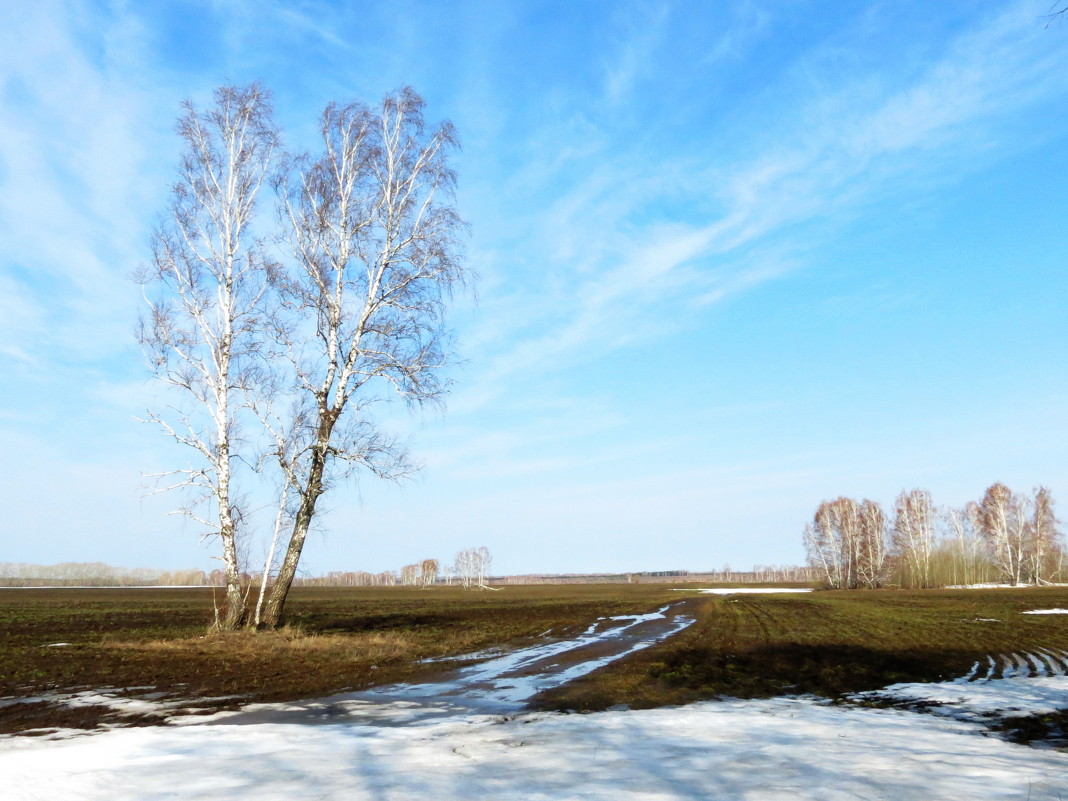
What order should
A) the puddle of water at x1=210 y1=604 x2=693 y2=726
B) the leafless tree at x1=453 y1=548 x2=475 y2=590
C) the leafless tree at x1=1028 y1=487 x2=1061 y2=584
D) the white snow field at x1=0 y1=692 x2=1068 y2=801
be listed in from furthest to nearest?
the leafless tree at x1=453 y1=548 x2=475 y2=590
the leafless tree at x1=1028 y1=487 x2=1061 y2=584
the puddle of water at x1=210 y1=604 x2=693 y2=726
the white snow field at x1=0 y1=692 x2=1068 y2=801

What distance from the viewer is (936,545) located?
88.4 meters

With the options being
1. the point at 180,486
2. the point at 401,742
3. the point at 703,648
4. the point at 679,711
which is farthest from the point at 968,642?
the point at 180,486

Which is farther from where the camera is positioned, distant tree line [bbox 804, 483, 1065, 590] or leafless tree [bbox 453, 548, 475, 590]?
leafless tree [bbox 453, 548, 475, 590]

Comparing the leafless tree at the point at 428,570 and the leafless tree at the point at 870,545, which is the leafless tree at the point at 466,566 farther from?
the leafless tree at the point at 870,545

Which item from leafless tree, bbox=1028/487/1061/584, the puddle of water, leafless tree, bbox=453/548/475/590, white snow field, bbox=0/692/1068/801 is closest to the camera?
white snow field, bbox=0/692/1068/801

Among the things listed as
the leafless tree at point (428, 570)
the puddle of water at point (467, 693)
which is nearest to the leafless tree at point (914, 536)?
the puddle of water at point (467, 693)

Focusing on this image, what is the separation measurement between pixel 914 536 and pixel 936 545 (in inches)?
139

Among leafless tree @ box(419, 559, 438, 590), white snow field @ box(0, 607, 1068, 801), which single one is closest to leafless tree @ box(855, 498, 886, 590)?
white snow field @ box(0, 607, 1068, 801)

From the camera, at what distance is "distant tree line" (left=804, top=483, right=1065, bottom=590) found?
83.0m

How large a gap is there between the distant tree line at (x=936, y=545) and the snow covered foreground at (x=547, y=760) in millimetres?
89266

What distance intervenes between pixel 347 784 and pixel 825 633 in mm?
17634

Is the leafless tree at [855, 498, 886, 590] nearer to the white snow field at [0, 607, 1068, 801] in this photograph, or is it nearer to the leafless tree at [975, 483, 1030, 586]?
the leafless tree at [975, 483, 1030, 586]

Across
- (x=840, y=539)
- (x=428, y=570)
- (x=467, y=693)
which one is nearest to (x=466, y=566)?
(x=428, y=570)

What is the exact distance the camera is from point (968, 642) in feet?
55.3
